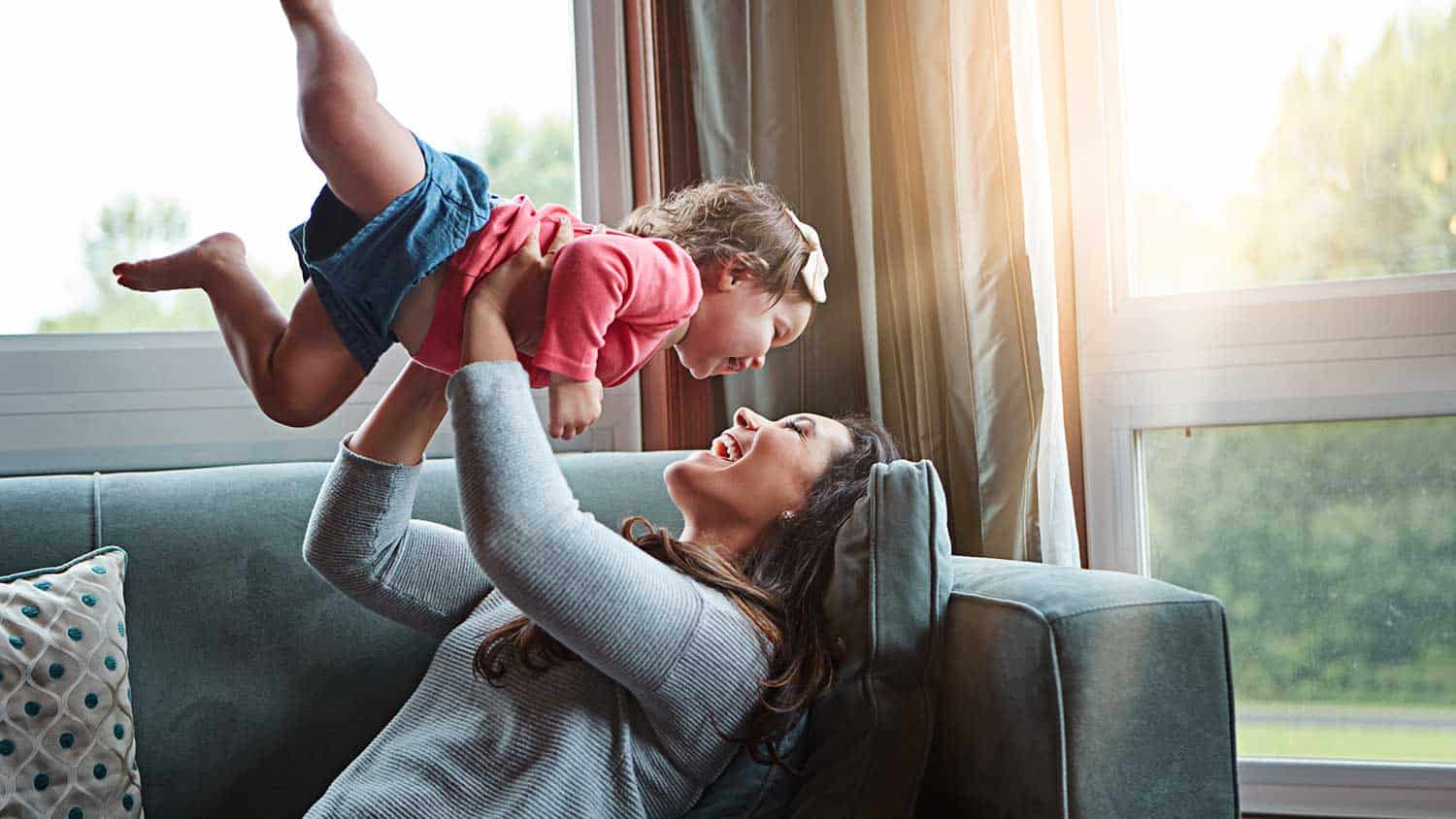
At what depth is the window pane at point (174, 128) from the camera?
2203 mm

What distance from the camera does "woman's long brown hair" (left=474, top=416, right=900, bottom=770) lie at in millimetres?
1246

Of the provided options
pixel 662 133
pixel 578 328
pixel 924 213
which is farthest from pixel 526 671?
pixel 662 133

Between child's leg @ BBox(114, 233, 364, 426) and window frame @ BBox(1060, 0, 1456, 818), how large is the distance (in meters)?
1.46

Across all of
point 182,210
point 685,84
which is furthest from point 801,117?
point 182,210

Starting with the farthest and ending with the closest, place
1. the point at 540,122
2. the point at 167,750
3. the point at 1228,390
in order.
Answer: the point at 540,122 < the point at 1228,390 < the point at 167,750

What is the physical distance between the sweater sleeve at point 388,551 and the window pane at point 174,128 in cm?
104

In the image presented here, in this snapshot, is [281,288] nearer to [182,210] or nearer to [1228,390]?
[182,210]

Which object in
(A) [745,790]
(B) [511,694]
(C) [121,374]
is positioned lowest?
(A) [745,790]

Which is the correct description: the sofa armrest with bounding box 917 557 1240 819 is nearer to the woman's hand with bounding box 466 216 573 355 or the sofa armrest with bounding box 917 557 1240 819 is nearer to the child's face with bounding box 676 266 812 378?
the child's face with bounding box 676 266 812 378

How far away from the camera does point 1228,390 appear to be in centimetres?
209

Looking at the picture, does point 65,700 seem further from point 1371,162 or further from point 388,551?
point 1371,162

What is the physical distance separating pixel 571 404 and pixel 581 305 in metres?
0.10

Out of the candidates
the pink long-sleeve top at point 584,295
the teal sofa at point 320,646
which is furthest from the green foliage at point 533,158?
the pink long-sleeve top at point 584,295

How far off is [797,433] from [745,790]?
499mm
